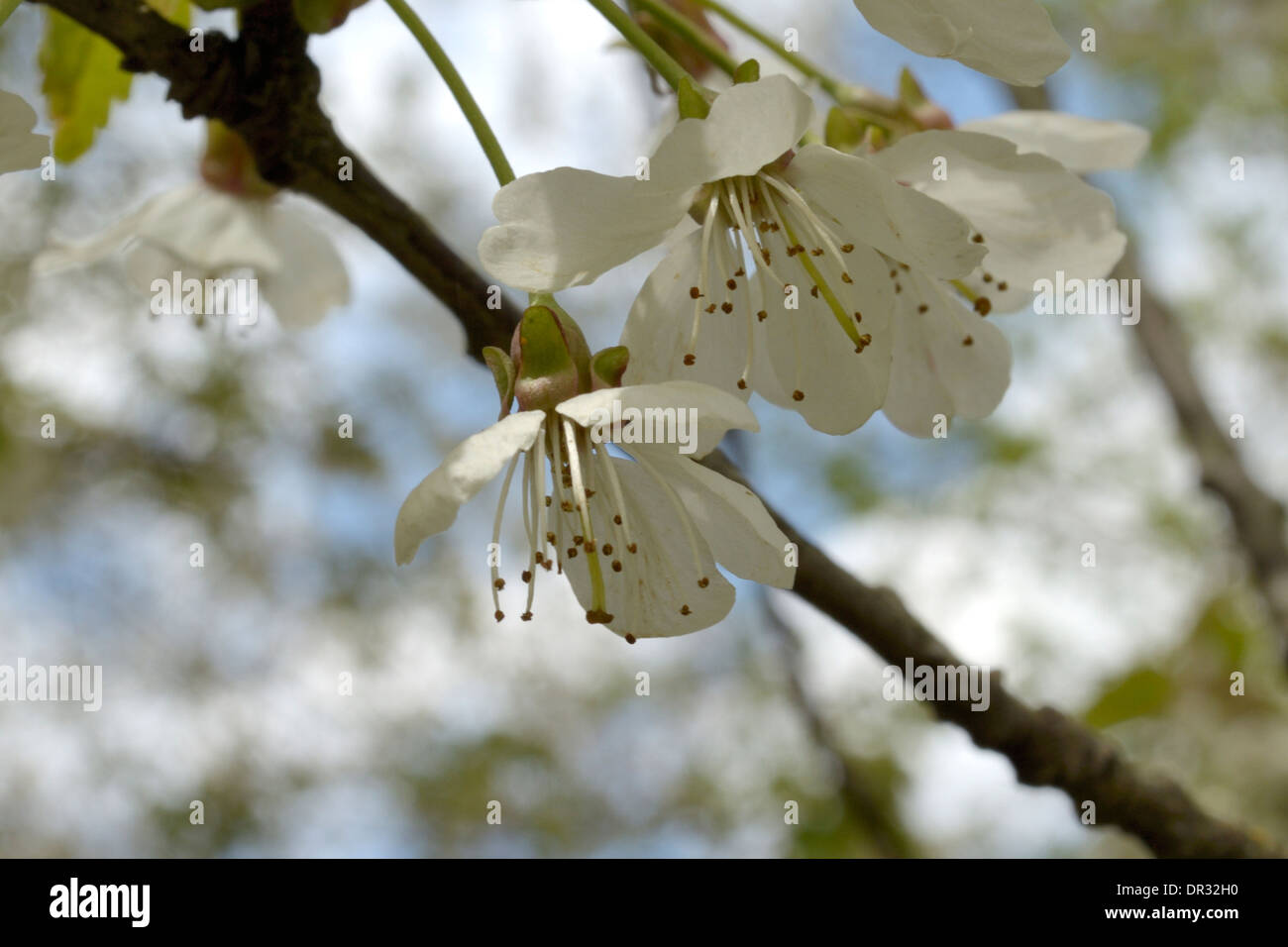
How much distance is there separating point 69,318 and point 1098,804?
12.1ft

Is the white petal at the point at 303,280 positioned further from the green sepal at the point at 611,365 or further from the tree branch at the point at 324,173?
the green sepal at the point at 611,365

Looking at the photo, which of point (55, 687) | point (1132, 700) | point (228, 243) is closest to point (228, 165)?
point (228, 243)

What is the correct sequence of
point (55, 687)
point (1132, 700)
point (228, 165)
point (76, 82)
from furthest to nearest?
point (55, 687), point (1132, 700), point (228, 165), point (76, 82)

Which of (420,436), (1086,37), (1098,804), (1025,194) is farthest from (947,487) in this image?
(1025,194)

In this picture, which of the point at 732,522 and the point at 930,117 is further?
the point at 930,117

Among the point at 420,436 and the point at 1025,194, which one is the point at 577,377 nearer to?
the point at 1025,194

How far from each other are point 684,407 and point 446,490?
0.15 m

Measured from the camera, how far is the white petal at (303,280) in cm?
123

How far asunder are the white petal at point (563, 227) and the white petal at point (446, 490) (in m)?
0.11

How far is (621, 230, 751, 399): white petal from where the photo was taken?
76 centimetres

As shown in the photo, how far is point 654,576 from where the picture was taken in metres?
0.80

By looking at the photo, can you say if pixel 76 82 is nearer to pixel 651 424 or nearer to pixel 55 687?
pixel 651 424
